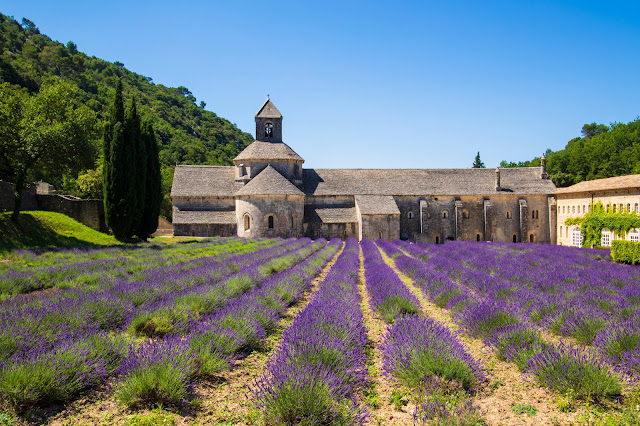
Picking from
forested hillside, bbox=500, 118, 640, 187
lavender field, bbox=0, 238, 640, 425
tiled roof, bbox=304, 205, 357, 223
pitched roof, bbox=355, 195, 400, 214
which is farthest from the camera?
forested hillside, bbox=500, 118, 640, 187

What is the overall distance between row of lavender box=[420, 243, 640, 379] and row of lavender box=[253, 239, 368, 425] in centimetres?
324

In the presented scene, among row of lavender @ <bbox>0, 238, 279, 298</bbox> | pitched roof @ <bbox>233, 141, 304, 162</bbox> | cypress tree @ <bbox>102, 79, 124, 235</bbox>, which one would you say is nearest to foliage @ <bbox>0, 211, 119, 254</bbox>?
cypress tree @ <bbox>102, 79, 124, 235</bbox>

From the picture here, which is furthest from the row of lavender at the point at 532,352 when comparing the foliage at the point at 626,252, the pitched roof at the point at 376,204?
the pitched roof at the point at 376,204

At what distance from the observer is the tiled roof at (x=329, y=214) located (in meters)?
37.3

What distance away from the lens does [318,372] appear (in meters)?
4.68

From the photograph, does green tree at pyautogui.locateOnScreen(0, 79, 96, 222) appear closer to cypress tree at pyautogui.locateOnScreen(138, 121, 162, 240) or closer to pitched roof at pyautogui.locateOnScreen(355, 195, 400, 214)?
cypress tree at pyautogui.locateOnScreen(138, 121, 162, 240)

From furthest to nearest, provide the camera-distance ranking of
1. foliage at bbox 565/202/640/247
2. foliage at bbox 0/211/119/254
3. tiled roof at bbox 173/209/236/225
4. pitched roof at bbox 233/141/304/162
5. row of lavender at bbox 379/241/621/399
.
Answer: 1. pitched roof at bbox 233/141/304/162
2. tiled roof at bbox 173/209/236/225
3. foliage at bbox 565/202/640/247
4. foliage at bbox 0/211/119/254
5. row of lavender at bbox 379/241/621/399

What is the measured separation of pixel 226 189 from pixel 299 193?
25.1 feet

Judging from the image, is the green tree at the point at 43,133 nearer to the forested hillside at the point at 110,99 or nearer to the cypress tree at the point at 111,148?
the cypress tree at the point at 111,148

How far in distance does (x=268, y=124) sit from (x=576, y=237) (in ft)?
94.1

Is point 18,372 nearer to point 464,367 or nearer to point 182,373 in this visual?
point 182,373

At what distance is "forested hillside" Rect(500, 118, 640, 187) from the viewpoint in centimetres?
5897

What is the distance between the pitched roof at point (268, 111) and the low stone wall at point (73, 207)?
1774cm

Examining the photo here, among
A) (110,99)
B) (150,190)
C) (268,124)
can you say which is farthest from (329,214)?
(110,99)
